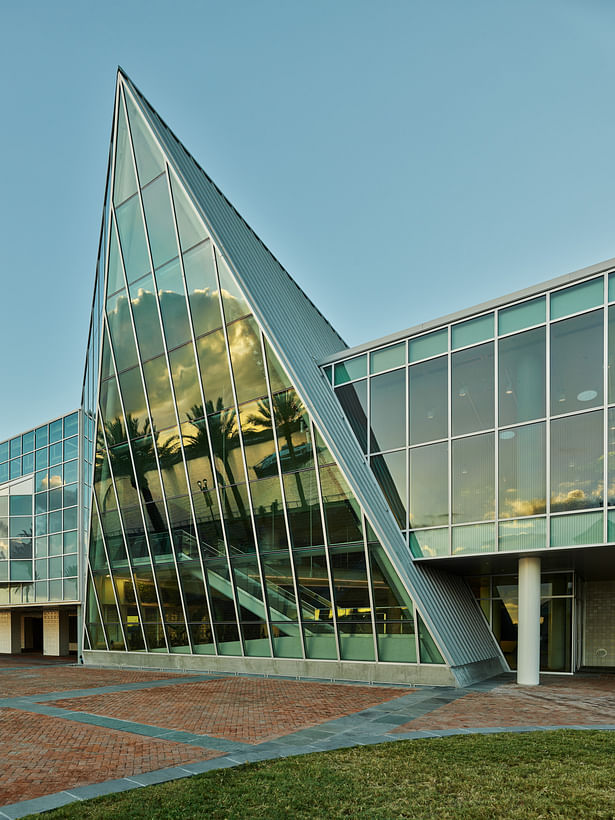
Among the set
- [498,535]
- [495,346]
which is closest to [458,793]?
[498,535]

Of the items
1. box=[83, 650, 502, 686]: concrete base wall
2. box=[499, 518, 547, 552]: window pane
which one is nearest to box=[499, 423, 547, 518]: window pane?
box=[499, 518, 547, 552]: window pane

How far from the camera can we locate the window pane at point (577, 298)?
648 inches

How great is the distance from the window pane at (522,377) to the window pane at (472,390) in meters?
0.38

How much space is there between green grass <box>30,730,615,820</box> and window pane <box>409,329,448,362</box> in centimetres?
1173

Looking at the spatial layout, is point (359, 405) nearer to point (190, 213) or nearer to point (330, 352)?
point (330, 352)

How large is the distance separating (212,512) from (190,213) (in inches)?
428

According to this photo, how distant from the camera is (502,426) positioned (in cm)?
1772

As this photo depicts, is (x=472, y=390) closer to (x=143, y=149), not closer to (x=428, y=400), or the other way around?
(x=428, y=400)

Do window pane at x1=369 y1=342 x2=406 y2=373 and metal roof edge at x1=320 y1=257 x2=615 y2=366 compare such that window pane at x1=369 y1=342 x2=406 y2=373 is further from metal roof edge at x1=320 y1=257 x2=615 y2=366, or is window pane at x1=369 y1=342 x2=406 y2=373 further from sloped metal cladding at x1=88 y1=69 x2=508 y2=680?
sloped metal cladding at x1=88 y1=69 x2=508 y2=680

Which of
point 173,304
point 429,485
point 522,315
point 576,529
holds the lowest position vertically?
point 576,529

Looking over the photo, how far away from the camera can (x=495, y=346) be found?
18.1m

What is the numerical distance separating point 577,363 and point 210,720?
500 inches

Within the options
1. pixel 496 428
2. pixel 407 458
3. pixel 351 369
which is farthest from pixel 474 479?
pixel 351 369

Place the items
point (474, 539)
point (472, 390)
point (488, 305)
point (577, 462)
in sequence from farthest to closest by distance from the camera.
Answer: point (472, 390), point (488, 305), point (474, 539), point (577, 462)
